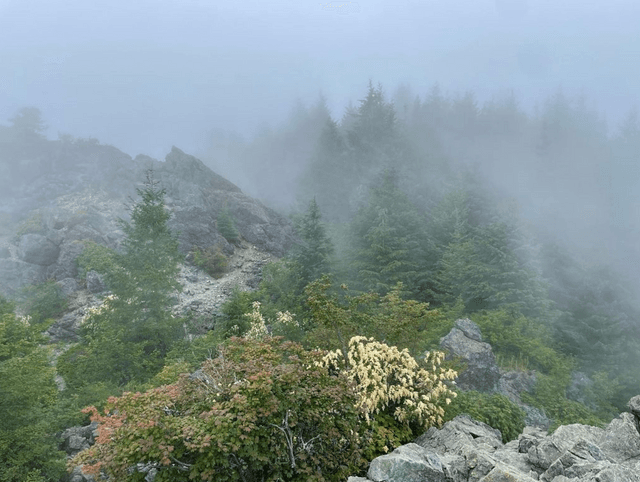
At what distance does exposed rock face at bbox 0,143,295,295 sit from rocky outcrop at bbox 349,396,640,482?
27.7 m

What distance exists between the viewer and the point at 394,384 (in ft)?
23.1

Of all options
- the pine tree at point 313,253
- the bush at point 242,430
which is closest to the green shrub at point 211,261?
the pine tree at point 313,253

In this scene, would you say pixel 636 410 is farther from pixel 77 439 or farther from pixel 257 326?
pixel 257 326

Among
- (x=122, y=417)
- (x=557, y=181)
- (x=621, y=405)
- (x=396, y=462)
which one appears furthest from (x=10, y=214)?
(x=557, y=181)

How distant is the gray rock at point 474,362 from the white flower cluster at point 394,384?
4.87m

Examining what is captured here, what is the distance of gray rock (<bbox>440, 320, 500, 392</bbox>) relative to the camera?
11500mm

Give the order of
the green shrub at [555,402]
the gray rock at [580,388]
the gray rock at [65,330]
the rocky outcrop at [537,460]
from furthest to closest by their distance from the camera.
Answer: the gray rock at [65,330], the gray rock at [580,388], the green shrub at [555,402], the rocky outcrop at [537,460]

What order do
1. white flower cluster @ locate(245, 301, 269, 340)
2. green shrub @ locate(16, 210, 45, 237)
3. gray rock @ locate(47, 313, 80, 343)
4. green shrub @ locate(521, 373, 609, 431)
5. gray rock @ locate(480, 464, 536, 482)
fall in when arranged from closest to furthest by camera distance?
gray rock @ locate(480, 464, 536, 482) < green shrub @ locate(521, 373, 609, 431) < white flower cluster @ locate(245, 301, 269, 340) < gray rock @ locate(47, 313, 80, 343) < green shrub @ locate(16, 210, 45, 237)

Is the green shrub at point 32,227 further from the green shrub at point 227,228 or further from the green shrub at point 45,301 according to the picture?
the green shrub at point 227,228

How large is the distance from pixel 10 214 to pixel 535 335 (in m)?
51.5

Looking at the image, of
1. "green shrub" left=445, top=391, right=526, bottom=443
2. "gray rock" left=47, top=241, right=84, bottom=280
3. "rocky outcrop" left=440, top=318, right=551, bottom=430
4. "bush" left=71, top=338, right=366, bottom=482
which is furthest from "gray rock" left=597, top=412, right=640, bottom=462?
"gray rock" left=47, top=241, right=84, bottom=280

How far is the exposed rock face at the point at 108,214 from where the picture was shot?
28.9 m

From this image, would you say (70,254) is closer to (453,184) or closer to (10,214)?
(10,214)

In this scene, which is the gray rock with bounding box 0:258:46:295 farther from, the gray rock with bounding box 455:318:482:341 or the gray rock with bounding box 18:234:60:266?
the gray rock with bounding box 455:318:482:341
